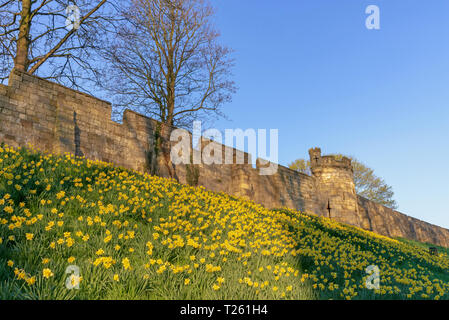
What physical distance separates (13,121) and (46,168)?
3.57m

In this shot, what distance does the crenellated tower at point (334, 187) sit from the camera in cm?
2106

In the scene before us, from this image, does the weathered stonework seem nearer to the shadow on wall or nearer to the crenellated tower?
the shadow on wall

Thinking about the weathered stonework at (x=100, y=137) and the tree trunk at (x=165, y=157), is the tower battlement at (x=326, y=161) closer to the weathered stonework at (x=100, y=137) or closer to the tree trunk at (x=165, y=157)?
the weathered stonework at (x=100, y=137)

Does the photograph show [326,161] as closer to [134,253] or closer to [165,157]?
[165,157]

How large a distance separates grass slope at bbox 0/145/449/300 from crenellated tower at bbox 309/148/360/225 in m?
14.5

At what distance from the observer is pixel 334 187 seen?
70.1 feet

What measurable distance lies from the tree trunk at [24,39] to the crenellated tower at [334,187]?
16814mm

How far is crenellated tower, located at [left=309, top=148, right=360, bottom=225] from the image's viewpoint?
21062mm

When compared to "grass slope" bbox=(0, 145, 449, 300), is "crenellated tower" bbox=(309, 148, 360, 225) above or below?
above

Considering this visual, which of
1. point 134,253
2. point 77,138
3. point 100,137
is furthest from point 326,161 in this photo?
point 134,253

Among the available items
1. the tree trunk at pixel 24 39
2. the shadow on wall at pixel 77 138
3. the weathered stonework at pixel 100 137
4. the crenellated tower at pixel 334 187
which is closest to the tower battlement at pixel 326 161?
the crenellated tower at pixel 334 187

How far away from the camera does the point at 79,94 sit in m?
10.9

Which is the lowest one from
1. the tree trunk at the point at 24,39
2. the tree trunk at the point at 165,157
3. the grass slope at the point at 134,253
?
the grass slope at the point at 134,253

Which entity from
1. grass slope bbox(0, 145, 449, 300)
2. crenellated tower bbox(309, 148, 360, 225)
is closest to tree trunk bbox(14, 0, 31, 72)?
grass slope bbox(0, 145, 449, 300)
